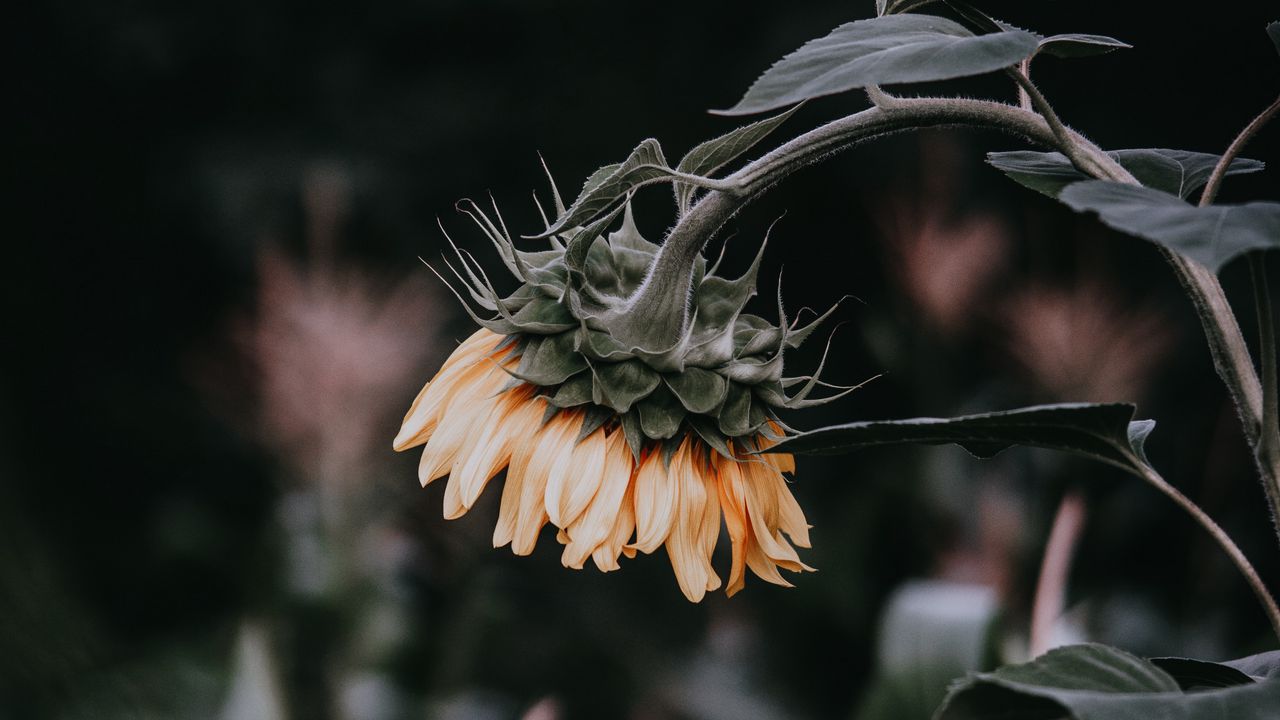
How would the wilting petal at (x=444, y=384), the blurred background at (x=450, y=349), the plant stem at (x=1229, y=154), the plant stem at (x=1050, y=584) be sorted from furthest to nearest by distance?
the blurred background at (x=450, y=349) < the plant stem at (x=1050, y=584) < the wilting petal at (x=444, y=384) < the plant stem at (x=1229, y=154)

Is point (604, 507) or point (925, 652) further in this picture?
point (925, 652)

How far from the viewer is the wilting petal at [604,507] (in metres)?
0.52

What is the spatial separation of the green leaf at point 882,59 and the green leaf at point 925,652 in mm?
965

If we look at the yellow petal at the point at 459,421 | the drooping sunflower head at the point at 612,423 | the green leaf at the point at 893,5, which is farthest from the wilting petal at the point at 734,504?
the green leaf at the point at 893,5

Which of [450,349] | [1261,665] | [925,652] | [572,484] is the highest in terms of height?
[450,349]

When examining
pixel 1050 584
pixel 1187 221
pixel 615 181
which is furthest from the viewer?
pixel 1050 584

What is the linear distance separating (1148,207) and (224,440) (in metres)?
2.76

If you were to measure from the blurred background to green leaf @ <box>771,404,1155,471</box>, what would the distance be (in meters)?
0.88

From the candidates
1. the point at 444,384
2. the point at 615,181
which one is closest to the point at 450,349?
the point at 444,384

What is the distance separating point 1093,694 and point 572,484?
23 centimetres

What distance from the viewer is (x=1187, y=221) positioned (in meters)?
0.39

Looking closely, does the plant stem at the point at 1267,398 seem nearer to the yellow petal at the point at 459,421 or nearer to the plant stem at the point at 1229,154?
the plant stem at the point at 1229,154

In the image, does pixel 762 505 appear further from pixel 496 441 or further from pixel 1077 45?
pixel 1077 45

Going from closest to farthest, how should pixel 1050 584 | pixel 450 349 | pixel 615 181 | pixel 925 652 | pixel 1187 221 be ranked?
pixel 1187 221 → pixel 615 181 → pixel 1050 584 → pixel 925 652 → pixel 450 349
